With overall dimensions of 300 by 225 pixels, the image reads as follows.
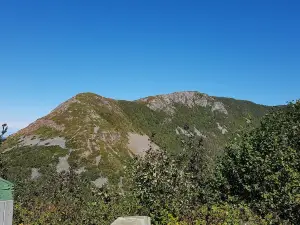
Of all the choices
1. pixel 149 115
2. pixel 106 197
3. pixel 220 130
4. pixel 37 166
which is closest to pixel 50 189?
pixel 106 197

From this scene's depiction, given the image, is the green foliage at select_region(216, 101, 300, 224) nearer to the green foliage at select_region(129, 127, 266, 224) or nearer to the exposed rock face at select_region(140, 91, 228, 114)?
the green foliage at select_region(129, 127, 266, 224)

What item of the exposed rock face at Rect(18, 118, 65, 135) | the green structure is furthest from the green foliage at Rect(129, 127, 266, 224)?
the exposed rock face at Rect(18, 118, 65, 135)

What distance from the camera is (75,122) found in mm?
97000

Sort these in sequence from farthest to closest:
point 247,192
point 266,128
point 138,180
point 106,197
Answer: point 266,128, point 247,192, point 106,197, point 138,180

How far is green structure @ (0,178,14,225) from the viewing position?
10.6 m

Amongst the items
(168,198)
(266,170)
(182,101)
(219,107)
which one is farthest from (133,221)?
(219,107)

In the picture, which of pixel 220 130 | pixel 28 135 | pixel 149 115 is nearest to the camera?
pixel 28 135

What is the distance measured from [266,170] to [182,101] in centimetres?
16332

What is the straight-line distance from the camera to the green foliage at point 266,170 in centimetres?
1653

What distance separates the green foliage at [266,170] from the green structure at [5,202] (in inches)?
436

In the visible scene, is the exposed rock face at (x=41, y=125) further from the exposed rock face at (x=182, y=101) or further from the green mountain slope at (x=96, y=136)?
the exposed rock face at (x=182, y=101)

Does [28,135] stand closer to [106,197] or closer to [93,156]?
[93,156]

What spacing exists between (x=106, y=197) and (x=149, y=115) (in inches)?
4983

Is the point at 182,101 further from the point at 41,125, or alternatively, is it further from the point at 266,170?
the point at 266,170
